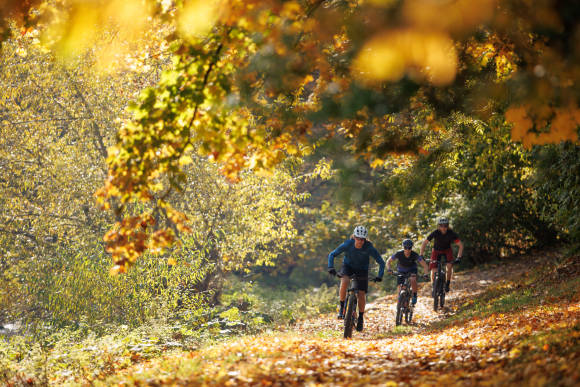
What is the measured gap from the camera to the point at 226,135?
29.1ft

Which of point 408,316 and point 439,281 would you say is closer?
point 408,316

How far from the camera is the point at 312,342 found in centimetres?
896

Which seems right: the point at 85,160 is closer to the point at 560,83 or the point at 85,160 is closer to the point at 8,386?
the point at 8,386

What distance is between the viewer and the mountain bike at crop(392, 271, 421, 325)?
13233 mm

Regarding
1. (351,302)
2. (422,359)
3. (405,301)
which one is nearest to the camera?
(422,359)

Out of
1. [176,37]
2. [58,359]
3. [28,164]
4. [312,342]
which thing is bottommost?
[58,359]

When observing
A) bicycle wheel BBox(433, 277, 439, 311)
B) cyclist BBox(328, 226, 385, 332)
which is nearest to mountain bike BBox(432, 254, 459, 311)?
bicycle wheel BBox(433, 277, 439, 311)

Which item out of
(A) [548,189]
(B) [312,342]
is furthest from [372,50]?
(A) [548,189]

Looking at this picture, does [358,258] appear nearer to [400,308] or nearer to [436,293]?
[400,308]

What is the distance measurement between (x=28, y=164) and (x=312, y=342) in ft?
35.2

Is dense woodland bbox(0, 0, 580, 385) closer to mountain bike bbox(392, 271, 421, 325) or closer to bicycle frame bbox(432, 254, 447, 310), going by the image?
bicycle frame bbox(432, 254, 447, 310)

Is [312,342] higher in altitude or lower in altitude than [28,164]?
lower

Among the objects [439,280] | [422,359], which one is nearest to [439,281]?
[439,280]

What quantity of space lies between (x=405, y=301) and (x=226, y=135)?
6.76 meters
